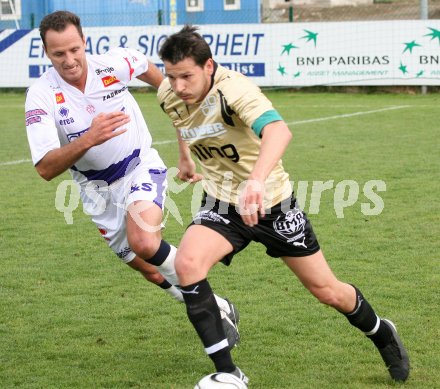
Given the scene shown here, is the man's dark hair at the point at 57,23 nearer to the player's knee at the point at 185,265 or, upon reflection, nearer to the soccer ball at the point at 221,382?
the player's knee at the point at 185,265

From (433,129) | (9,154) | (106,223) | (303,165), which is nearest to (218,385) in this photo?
(106,223)

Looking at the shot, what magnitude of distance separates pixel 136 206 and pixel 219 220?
1.12m

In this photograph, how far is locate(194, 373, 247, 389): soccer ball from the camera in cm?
446

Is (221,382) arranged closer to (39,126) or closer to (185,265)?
(185,265)

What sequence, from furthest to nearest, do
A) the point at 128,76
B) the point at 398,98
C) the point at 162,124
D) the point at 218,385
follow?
the point at 398,98 → the point at 162,124 → the point at 128,76 → the point at 218,385

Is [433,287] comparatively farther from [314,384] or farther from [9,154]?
[9,154]

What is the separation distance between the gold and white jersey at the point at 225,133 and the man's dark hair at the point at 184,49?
0.58 feet

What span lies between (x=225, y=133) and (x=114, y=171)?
1446 millimetres

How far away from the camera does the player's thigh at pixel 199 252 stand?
460cm

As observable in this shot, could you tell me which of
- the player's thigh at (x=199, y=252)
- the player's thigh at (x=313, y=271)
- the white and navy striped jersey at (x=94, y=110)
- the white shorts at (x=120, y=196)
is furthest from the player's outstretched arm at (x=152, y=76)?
the player's thigh at (x=313, y=271)

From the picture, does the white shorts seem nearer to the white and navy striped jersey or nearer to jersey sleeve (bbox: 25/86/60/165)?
the white and navy striped jersey

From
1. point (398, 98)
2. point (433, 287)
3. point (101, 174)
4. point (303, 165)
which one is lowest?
point (398, 98)

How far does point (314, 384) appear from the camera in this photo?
4.97m

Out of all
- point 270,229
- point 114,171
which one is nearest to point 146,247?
point 114,171
